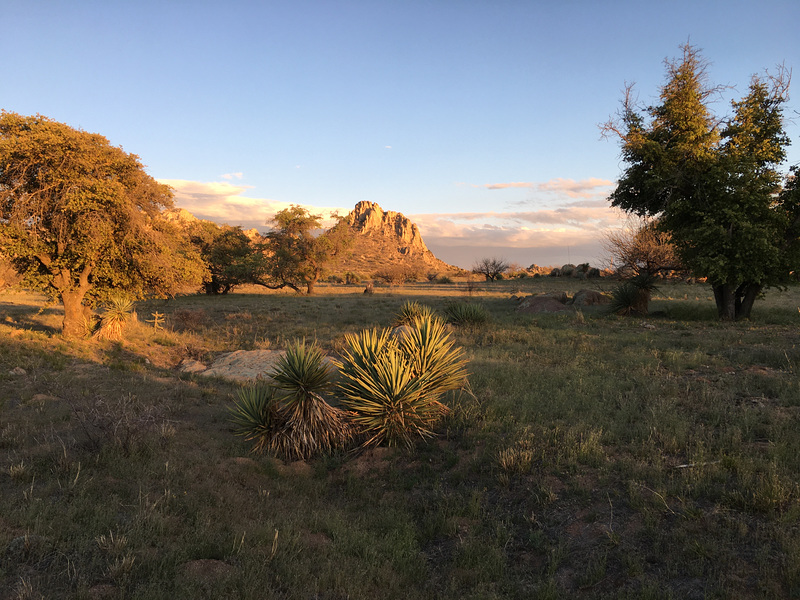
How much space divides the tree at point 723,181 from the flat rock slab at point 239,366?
1539 centimetres

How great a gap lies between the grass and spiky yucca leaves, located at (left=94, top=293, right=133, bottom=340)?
5.50m

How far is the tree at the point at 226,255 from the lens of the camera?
3375cm

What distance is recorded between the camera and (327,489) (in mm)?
6195

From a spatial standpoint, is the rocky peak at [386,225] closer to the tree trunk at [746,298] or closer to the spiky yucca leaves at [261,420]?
the tree trunk at [746,298]

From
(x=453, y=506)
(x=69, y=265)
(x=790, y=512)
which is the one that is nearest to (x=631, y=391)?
(x=790, y=512)

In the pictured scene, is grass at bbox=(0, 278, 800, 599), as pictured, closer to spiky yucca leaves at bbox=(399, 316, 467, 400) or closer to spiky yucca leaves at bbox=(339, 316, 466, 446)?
spiky yucca leaves at bbox=(339, 316, 466, 446)

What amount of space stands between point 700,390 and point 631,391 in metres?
1.17

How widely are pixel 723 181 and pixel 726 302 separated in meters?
4.92

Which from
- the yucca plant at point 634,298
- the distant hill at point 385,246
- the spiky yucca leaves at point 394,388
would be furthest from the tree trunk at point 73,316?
the distant hill at point 385,246

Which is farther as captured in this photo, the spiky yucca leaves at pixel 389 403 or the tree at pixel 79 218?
the tree at pixel 79 218

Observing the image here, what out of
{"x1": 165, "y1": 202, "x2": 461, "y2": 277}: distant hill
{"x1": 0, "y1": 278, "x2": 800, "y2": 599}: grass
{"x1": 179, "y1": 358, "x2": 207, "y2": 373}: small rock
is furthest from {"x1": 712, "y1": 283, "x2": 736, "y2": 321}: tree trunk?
{"x1": 165, "y1": 202, "x2": 461, "y2": 277}: distant hill

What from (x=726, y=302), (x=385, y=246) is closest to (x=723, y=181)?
(x=726, y=302)

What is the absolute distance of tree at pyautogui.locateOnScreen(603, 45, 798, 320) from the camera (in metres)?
16.2

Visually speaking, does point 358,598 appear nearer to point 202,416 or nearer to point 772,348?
point 202,416
